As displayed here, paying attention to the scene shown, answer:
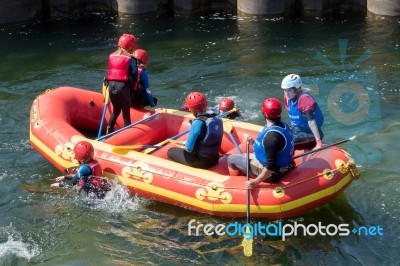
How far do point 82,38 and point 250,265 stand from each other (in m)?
9.76

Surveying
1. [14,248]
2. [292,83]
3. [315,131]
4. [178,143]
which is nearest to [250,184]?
[315,131]

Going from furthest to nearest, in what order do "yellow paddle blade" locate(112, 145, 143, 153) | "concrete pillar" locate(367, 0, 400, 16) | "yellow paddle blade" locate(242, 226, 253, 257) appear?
1. "concrete pillar" locate(367, 0, 400, 16)
2. "yellow paddle blade" locate(112, 145, 143, 153)
3. "yellow paddle blade" locate(242, 226, 253, 257)

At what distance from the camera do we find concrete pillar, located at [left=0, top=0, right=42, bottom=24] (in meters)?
16.3

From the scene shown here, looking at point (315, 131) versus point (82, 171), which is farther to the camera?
point (82, 171)

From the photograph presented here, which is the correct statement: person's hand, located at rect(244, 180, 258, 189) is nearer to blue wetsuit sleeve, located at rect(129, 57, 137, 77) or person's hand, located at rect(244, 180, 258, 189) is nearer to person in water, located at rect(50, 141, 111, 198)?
person in water, located at rect(50, 141, 111, 198)

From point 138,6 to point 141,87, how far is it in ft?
24.9

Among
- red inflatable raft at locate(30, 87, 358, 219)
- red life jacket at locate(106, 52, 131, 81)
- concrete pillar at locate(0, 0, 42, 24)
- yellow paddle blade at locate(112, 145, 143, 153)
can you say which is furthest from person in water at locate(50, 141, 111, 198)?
concrete pillar at locate(0, 0, 42, 24)

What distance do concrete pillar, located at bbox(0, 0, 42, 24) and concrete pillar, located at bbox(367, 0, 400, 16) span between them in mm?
8175

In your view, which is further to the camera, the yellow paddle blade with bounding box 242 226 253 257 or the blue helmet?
the blue helmet

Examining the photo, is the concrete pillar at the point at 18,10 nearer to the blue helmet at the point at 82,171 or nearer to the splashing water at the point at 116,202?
the blue helmet at the point at 82,171

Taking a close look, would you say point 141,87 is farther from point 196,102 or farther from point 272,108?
point 272,108

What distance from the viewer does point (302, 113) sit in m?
8.02

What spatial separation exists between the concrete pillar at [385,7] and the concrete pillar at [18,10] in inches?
322

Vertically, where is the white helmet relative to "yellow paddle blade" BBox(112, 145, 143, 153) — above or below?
above
